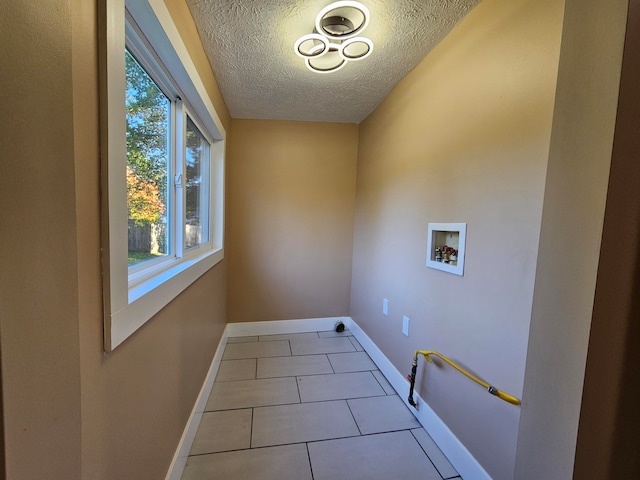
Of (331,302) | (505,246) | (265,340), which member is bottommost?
(265,340)

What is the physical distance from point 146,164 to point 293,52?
1.11 metres

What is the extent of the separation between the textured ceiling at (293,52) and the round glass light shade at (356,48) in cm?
7

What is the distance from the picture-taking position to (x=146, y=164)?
3.62ft

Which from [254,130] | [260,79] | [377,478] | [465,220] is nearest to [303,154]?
[254,130]

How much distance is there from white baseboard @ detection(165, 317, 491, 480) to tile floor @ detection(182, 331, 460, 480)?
0.14 feet

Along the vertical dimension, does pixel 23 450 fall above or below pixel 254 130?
below

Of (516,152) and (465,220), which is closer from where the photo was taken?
(516,152)

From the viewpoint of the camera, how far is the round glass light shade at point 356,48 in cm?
133

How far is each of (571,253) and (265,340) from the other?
2.57 meters

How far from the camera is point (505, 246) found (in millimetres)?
1062

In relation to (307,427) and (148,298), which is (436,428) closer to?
(307,427)

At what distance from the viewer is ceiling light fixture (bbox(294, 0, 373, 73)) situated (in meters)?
1.18

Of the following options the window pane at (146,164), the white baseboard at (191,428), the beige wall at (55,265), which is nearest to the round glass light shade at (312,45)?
the window pane at (146,164)

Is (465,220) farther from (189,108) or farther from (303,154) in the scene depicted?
(303,154)
